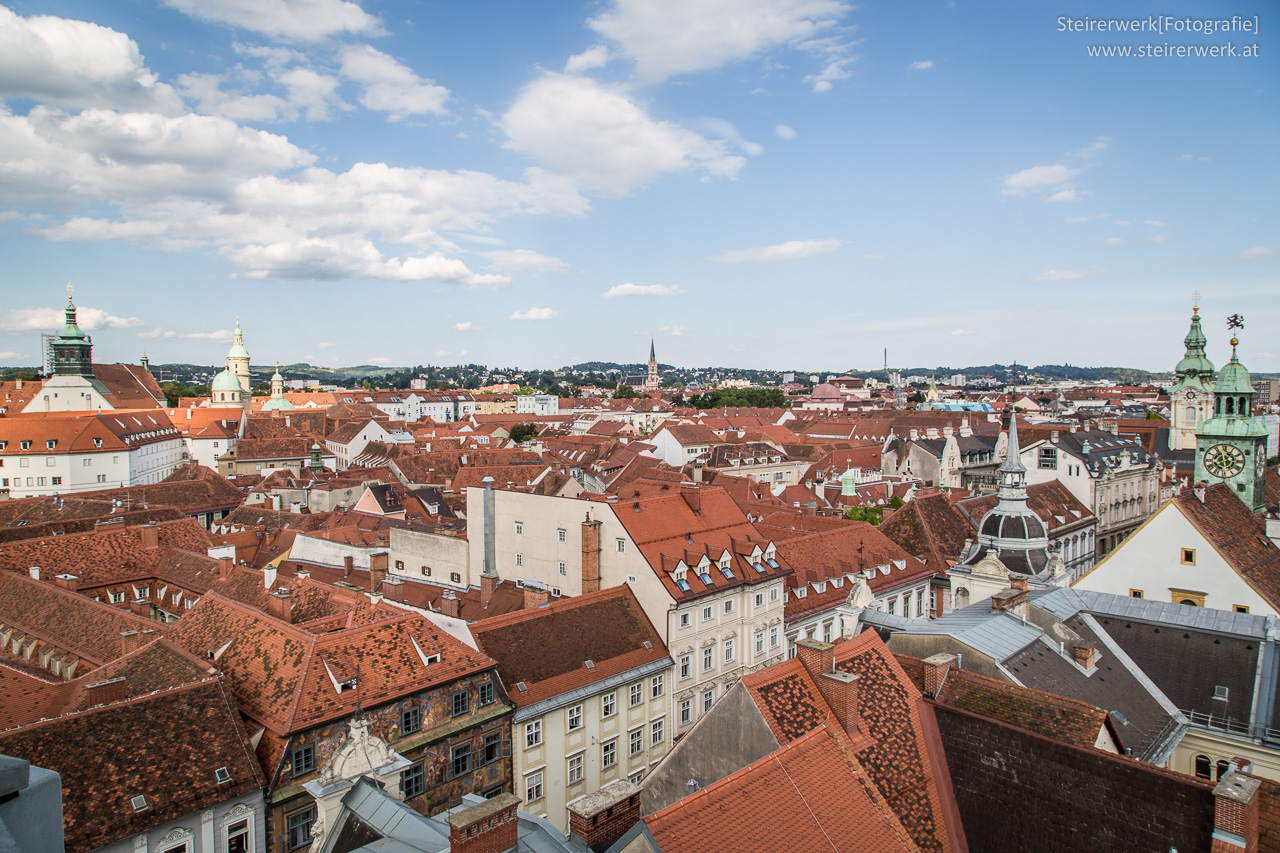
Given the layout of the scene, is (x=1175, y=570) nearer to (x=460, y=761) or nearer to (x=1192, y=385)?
(x=460, y=761)

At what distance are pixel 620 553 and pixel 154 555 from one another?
2968cm

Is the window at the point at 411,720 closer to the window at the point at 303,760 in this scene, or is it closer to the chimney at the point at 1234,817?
the window at the point at 303,760

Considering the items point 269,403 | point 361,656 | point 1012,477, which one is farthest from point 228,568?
point 269,403

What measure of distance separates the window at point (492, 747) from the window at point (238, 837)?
306 inches

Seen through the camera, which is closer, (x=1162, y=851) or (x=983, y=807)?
(x=1162, y=851)

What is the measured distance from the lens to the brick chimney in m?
13.0

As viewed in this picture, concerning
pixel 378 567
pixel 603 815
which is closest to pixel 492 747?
pixel 603 815

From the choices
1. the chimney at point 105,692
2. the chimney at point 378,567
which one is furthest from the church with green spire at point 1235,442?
the chimney at point 105,692

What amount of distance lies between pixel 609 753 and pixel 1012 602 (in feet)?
56.0

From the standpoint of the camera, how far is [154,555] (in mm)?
44719

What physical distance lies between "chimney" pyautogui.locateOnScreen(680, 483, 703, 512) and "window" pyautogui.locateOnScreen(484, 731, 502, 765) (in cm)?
1677

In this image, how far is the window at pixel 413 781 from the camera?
2359 centimetres

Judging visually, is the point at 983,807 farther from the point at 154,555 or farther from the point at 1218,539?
the point at 154,555

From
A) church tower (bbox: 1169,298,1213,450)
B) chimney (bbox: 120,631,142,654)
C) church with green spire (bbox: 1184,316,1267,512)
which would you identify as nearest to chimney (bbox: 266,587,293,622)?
chimney (bbox: 120,631,142,654)
